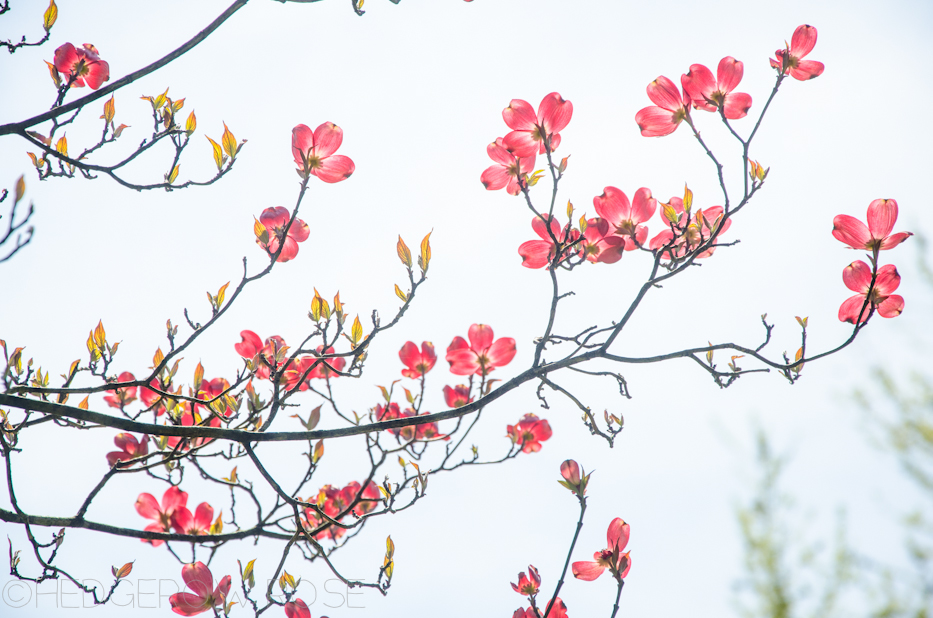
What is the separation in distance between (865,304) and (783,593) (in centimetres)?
728

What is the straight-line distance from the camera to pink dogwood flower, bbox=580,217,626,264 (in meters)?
1.20

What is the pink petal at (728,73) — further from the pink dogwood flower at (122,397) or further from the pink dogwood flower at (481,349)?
the pink dogwood flower at (122,397)

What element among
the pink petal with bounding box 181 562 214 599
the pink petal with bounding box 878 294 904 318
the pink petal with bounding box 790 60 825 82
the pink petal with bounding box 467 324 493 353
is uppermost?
the pink petal with bounding box 790 60 825 82

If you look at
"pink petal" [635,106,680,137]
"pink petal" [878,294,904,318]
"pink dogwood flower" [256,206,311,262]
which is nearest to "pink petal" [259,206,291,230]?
"pink dogwood flower" [256,206,311,262]

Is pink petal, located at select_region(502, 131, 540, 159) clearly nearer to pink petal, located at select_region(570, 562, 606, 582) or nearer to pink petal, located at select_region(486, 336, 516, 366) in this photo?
pink petal, located at select_region(486, 336, 516, 366)

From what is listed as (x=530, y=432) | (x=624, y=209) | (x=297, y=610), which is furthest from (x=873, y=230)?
(x=297, y=610)

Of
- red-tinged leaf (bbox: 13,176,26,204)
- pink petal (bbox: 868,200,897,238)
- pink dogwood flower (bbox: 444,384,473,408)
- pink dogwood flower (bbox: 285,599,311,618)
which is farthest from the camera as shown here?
pink dogwood flower (bbox: 444,384,473,408)

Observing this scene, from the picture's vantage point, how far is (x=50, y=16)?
116cm

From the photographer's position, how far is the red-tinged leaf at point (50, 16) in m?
1.16

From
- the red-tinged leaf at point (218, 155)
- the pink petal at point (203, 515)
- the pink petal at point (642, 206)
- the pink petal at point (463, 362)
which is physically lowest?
the pink petal at point (203, 515)

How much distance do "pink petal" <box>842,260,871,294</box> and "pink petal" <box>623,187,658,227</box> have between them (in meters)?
0.39

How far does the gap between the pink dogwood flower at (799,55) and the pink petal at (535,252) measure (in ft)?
1.85

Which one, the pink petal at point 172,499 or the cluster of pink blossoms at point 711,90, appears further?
the pink petal at point 172,499

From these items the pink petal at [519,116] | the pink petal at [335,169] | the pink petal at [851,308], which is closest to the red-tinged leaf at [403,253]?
the pink petal at [335,169]
